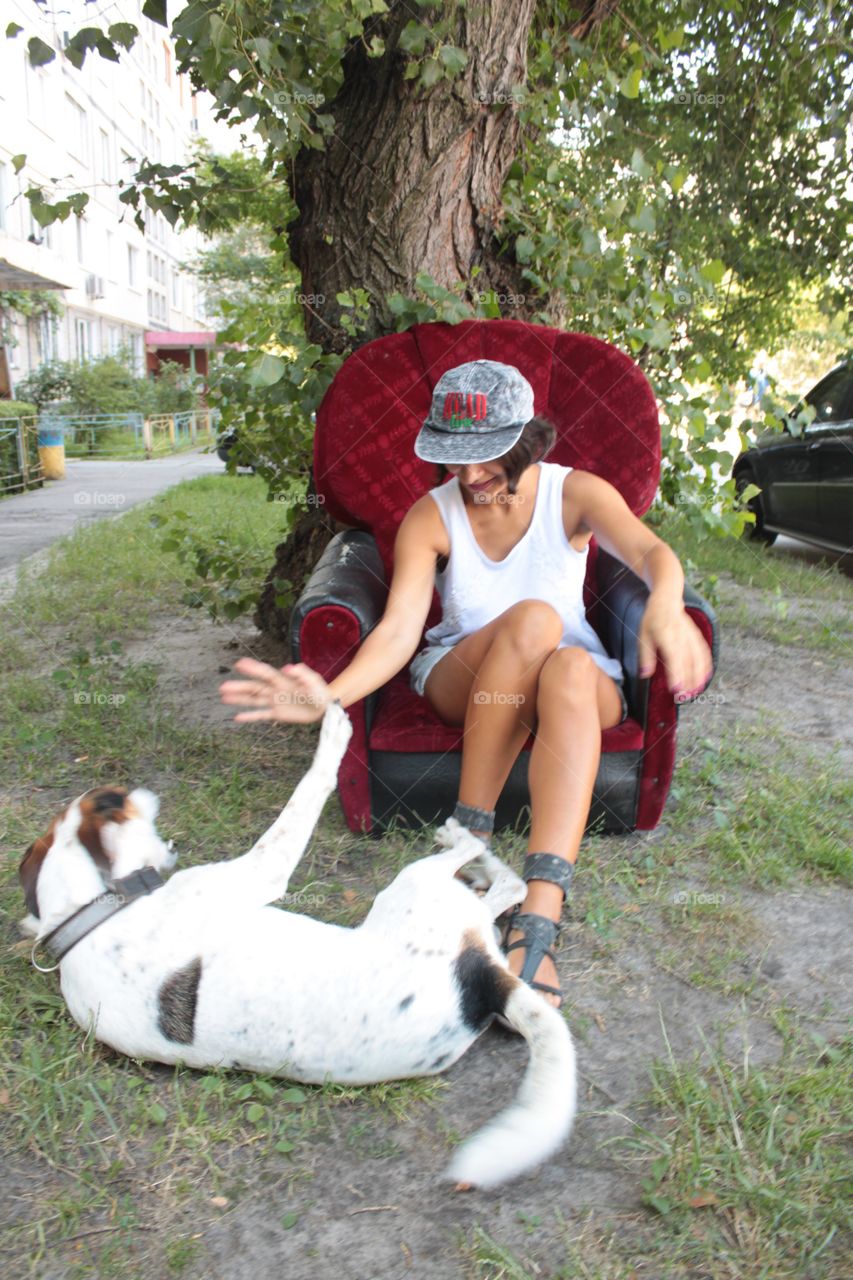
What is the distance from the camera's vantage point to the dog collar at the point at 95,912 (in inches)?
75.5

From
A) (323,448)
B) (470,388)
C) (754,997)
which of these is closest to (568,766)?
(754,997)

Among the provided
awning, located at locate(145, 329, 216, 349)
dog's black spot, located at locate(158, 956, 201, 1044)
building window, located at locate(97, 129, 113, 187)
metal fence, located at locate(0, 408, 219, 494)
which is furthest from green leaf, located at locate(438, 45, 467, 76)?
awning, located at locate(145, 329, 216, 349)

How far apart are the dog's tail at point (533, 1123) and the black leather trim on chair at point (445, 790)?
44.2 inches

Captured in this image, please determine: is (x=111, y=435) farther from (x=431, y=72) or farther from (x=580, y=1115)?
(x=580, y=1115)

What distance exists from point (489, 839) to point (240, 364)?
2.23m

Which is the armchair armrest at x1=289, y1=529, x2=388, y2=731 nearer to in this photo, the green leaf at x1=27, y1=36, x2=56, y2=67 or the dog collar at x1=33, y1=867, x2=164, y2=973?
the dog collar at x1=33, y1=867, x2=164, y2=973

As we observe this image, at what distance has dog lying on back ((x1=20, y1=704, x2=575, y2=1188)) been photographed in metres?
1.80

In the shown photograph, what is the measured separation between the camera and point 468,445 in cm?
242

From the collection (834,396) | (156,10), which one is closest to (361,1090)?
(156,10)

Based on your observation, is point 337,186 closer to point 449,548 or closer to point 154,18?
point 154,18

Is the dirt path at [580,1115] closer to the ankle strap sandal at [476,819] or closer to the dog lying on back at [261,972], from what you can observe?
the dog lying on back at [261,972]

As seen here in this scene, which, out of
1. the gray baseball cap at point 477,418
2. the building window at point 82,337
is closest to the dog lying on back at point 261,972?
the gray baseball cap at point 477,418

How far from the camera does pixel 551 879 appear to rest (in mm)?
2268

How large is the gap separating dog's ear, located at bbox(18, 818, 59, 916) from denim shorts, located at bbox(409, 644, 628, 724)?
1.11 metres
